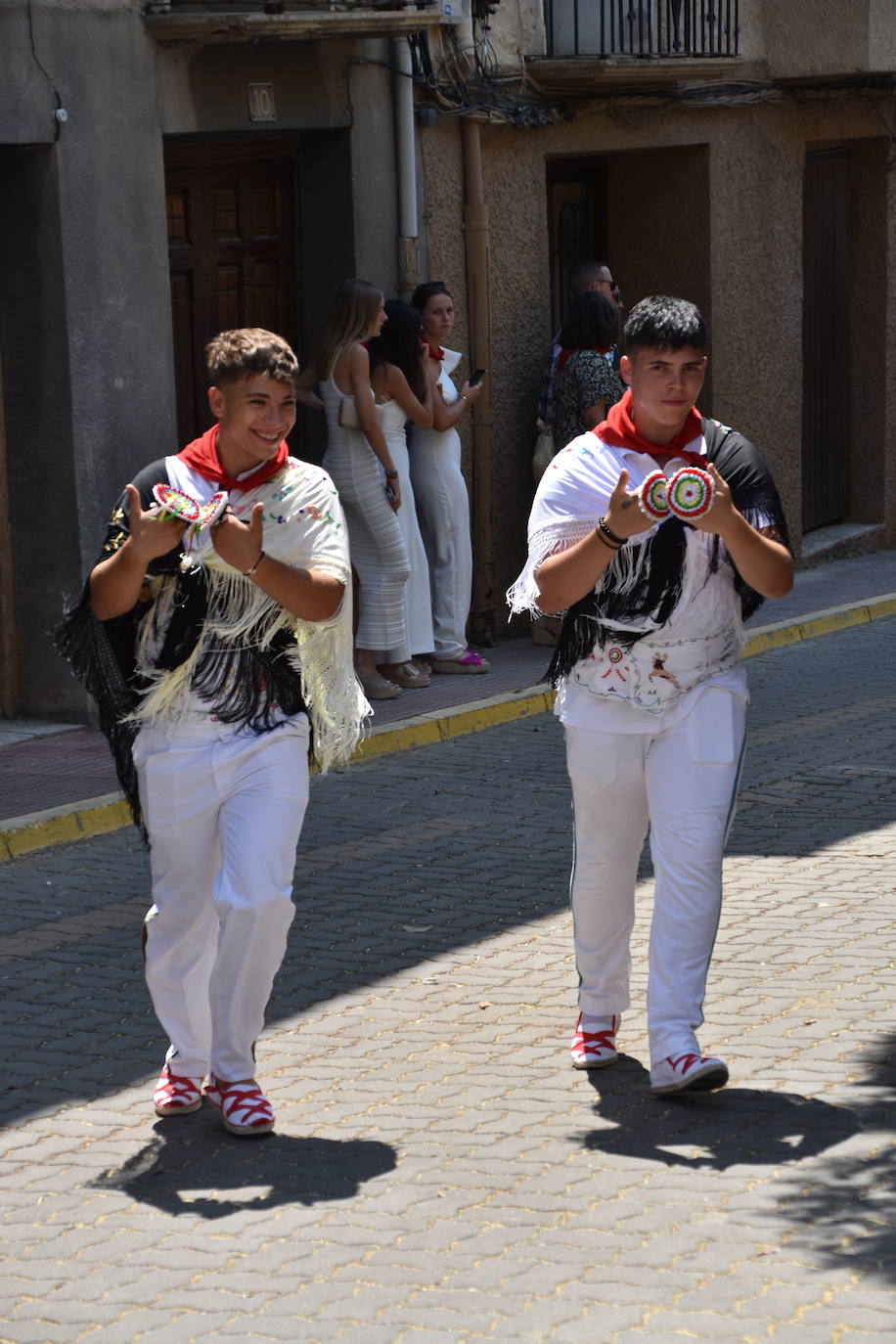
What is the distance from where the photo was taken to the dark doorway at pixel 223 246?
478 inches

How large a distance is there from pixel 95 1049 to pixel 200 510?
1.91 metres

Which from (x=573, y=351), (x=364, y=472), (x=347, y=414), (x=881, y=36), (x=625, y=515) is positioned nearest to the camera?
(x=625, y=515)

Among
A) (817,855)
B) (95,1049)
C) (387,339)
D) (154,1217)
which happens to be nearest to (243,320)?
(387,339)

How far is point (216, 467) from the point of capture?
5.48 metres

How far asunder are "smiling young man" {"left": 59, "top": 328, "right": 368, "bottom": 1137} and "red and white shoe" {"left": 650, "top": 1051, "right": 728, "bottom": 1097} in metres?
→ 0.98

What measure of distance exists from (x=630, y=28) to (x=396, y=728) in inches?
226

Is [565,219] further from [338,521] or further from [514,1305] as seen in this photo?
[514,1305]

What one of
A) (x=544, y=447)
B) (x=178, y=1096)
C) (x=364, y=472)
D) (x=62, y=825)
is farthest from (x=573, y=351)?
(x=178, y=1096)

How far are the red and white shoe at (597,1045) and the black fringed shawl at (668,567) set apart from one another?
3.24 ft

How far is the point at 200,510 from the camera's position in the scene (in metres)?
5.19

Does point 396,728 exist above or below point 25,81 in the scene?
below

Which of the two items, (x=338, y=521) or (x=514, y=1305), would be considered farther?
(x=338, y=521)

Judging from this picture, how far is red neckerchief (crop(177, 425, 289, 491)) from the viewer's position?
546cm

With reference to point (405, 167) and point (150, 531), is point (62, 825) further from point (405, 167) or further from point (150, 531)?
point (405, 167)
